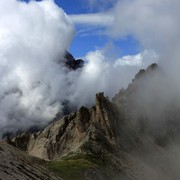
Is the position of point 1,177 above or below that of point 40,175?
below

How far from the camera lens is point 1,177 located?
505 ft

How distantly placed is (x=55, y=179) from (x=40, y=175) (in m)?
10.4

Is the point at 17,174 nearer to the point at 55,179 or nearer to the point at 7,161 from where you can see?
the point at 7,161

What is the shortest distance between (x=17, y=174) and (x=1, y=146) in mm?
30250

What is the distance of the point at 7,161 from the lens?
181 meters

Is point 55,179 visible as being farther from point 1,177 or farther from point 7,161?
point 1,177

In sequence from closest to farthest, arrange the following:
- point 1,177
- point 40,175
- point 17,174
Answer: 1. point 1,177
2. point 17,174
3. point 40,175

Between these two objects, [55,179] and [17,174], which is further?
[55,179]

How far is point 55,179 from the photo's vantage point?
651 ft

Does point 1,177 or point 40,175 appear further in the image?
point 40,175

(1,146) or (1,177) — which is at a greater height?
(1,146)

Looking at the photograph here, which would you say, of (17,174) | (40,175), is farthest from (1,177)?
(40,175)

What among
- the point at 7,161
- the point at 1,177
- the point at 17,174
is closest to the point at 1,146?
the point at 7,161

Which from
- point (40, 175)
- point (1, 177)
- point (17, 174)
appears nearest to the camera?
point (1, 177)
